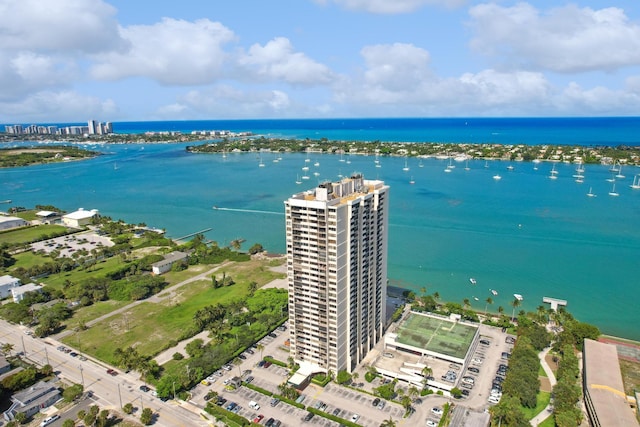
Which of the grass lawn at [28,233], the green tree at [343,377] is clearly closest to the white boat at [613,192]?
the green tree at [343,377]

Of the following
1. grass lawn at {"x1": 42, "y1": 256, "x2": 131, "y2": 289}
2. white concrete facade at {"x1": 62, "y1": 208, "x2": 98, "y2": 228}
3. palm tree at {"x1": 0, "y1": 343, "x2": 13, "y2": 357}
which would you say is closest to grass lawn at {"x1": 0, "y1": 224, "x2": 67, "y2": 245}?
white concrete facade at {"x1": 62, "y1": 208, "x2": 98, "y2": 228}

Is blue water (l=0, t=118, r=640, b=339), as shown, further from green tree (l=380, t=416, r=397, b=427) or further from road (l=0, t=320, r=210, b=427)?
road (l=0, t=320, r=210, b=427)

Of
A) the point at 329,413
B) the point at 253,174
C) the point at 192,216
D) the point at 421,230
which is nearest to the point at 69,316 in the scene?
the point at 329,413

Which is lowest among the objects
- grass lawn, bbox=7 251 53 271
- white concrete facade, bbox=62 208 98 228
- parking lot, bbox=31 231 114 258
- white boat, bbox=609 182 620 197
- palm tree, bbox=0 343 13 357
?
palm tree, bbox=0 343 13 357

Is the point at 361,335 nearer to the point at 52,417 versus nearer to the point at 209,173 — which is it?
the point at 52,417

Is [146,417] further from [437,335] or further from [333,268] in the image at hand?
[437,335]

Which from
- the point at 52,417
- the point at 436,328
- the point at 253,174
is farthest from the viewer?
the point at 253,174
